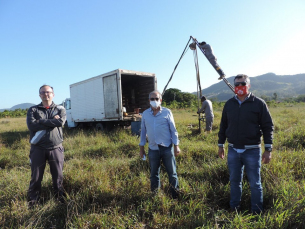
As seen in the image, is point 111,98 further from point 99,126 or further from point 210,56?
point 210,56

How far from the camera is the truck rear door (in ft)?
27.1

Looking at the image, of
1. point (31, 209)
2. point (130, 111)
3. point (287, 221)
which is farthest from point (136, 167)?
point (130, 111)

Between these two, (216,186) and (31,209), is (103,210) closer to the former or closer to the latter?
(31,209)

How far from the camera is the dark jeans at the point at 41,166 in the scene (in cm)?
277

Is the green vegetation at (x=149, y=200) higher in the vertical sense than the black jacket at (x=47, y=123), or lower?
lower

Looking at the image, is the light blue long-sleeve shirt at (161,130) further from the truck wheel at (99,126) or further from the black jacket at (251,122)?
the truck wheel at (99,126)

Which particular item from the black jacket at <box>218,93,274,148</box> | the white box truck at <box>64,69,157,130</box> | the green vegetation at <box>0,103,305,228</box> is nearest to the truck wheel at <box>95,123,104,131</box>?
the white box truck at <box>64,69,157,130</box>

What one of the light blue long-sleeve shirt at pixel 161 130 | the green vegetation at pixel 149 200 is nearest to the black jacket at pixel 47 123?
the green vegetation at pixel 149 200

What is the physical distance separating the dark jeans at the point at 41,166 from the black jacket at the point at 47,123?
94 mm

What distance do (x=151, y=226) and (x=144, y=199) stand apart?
0.49 m

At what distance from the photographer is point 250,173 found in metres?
2.34

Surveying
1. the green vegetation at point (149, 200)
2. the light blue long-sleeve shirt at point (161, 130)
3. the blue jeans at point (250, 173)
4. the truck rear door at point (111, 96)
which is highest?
the truck rear door at point (111, 96)

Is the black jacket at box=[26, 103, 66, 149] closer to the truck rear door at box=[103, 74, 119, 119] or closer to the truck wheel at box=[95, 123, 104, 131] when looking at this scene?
the truck rear door at box=[103, 74, 119, 119]

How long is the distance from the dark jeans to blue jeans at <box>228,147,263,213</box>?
254 cm
